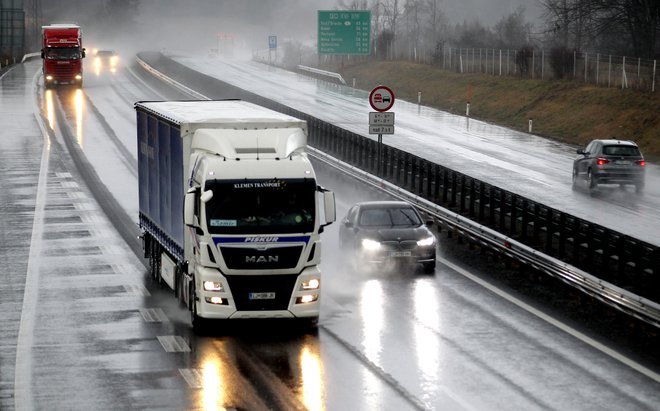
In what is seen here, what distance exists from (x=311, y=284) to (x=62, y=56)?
63276mm

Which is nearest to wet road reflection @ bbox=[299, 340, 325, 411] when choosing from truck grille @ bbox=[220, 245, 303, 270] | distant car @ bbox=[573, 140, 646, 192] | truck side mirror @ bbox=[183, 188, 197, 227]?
truck grille @ bbox=[220, 245, 303, 270]

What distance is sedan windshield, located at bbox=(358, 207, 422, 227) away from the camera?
2752cm

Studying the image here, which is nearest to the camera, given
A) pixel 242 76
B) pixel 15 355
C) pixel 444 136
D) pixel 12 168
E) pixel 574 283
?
pixel 15 355

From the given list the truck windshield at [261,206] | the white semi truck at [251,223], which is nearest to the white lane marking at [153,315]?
the white semi truck at [251,223]

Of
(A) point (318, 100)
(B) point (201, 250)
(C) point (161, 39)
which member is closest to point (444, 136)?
(A) point (318, 100)

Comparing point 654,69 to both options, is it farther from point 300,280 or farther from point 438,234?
point 300,280

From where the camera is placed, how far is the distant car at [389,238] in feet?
87.3

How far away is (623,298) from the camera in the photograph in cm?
2106

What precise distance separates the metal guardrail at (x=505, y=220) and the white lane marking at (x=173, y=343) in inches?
287

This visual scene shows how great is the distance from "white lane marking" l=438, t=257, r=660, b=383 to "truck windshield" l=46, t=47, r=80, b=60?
56564 millimetres

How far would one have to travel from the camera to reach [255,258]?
2044cm

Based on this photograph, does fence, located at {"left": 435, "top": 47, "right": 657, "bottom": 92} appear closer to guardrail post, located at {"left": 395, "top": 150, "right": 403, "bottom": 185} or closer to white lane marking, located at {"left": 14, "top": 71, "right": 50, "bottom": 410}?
guardrail post, located at {"left": 395, "top": 150, "right": 403, "bottom": 185}

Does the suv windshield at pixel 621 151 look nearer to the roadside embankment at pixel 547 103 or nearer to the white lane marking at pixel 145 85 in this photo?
the roadside embankment at pixel 547 103

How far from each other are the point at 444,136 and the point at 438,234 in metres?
31.6
